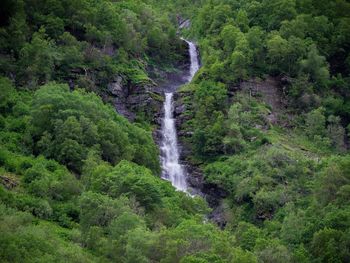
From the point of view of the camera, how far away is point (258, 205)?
7112cm

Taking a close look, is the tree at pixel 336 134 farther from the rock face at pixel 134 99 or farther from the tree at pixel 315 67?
the rock face at pixel 134 99

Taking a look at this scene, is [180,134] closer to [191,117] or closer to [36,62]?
[191,117]

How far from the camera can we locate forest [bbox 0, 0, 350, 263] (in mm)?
47031

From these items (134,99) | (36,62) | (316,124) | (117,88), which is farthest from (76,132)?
(316,124)

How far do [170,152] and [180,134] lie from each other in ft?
12.3

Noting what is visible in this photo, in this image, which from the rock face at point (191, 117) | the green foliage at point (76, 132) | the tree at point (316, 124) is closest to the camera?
the green foliage at point (76, 132)

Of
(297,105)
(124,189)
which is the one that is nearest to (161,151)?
(297,105)

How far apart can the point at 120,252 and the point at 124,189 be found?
11041 millimetres

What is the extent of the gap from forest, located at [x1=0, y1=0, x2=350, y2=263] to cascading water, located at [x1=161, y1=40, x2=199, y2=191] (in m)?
1.72

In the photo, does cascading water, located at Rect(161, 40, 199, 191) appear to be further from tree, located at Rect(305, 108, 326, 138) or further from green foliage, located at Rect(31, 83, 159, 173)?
tree, located at Rect(305, 108, 326, 138)

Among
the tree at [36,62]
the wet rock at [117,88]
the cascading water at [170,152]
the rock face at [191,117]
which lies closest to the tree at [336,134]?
the rock face at [191,117]

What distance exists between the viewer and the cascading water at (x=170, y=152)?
79.4 metres

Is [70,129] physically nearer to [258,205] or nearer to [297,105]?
[258,205]

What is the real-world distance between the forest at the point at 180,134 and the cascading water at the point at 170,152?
1.72 m
